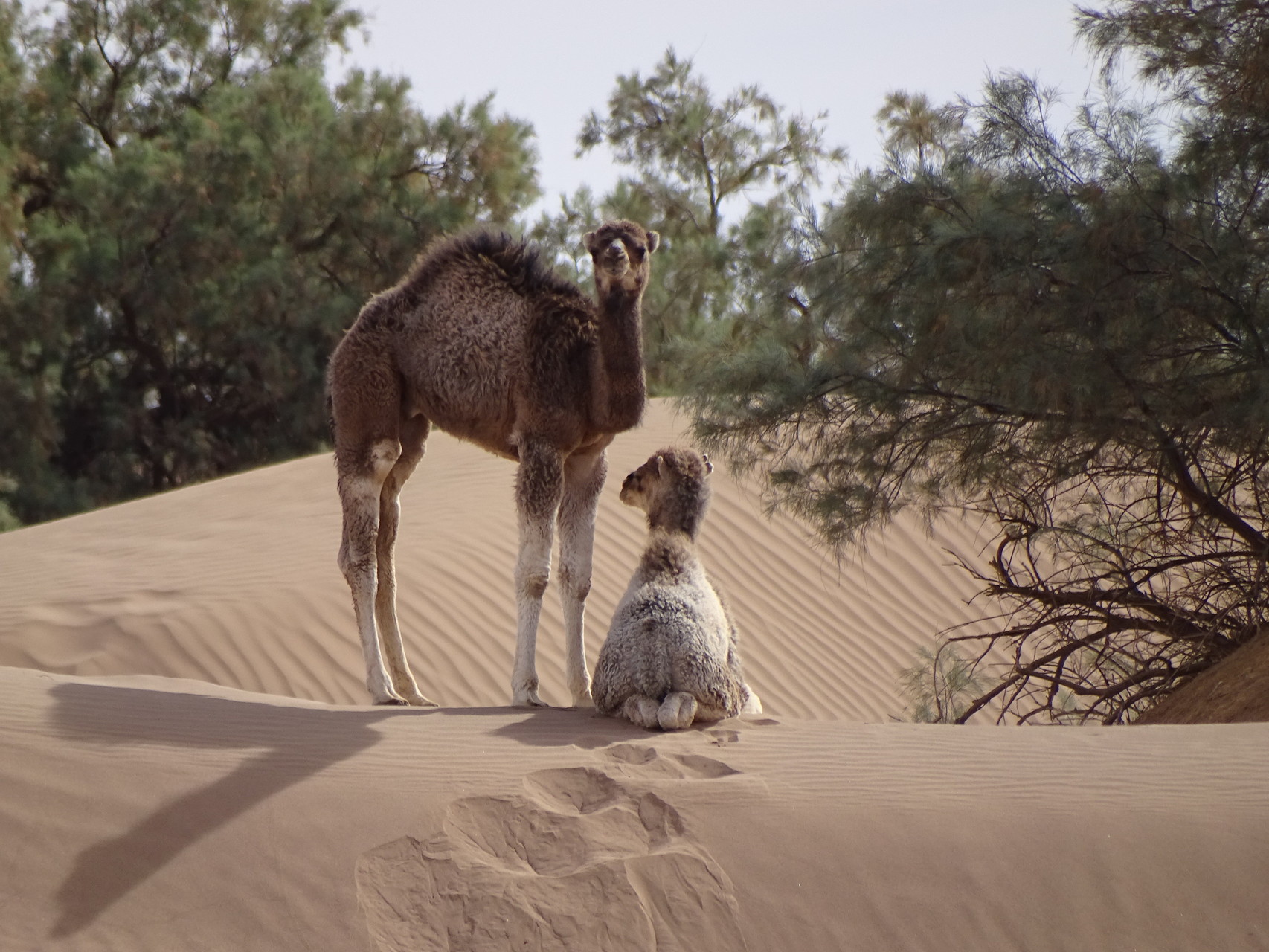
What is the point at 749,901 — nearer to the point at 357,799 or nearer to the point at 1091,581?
the point at 357,799

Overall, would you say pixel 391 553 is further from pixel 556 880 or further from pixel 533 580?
pixel 556 880

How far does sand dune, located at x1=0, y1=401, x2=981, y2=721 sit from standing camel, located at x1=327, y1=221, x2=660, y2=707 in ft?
7.65

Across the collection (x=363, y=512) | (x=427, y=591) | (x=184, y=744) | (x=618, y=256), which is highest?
(x=618, y=256)

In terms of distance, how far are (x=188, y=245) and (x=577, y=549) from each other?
17.8 meters

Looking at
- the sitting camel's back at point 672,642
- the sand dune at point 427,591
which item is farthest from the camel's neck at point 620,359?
the sand dune at point 427,591

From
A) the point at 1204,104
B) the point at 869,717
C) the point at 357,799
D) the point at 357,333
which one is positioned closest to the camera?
the point at 357,799

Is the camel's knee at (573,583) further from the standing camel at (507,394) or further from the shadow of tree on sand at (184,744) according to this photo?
the shadow of tree on sand at (184,744)

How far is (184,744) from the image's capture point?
17.8ft

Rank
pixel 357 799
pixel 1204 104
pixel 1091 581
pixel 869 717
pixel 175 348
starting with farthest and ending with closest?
1. pixel 175 348
2. pixel 869 717
3. pixel 1091 581
4. pixel 1204 104
5. pixel 357 799

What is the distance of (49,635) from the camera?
9.69 m

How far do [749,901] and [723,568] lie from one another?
307 inches

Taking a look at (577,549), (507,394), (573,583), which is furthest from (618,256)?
(573,583)

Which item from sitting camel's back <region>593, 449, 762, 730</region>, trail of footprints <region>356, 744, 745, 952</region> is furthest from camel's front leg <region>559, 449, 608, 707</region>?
trail of footprints <region>356, 744, 745, 952</region>

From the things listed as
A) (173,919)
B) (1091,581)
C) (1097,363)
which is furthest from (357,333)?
(1091,581)
